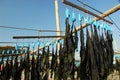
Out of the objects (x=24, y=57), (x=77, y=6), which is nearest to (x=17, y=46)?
(x=24, y=57)

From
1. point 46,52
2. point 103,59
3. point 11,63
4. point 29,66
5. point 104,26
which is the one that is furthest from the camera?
point 11,63

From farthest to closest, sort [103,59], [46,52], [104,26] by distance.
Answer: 1. [46,52]
2. [104,26]
3. [103,59]

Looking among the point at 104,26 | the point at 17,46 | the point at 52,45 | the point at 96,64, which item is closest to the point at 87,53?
the point at 96,64

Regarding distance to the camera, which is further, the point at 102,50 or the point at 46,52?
the point at 46,52

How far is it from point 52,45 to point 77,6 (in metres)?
2.52

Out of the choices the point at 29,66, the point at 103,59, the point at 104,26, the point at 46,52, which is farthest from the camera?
the point at 29,66

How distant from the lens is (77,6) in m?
5.06

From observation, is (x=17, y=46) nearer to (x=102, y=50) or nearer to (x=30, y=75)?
(x=30, y=75)

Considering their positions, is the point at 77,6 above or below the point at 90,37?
above

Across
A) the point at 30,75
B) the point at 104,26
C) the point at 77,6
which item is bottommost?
the point at 30,75

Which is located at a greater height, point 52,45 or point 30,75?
point 52,45

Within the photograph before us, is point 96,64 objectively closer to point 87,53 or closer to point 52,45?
point 87,53

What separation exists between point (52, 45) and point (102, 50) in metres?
2.47

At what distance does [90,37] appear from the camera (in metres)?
5.03
